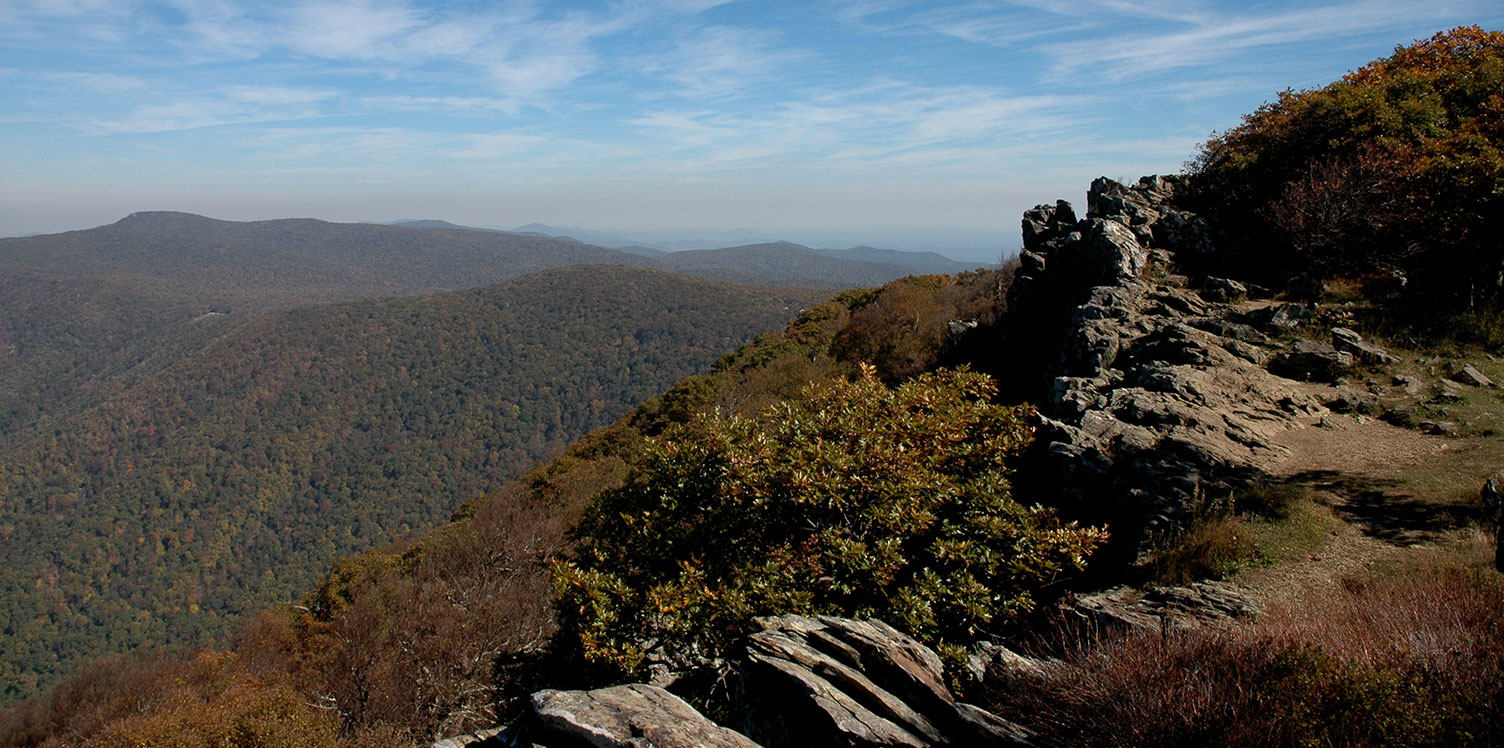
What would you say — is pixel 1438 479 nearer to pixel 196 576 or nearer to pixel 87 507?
pixel 196 576

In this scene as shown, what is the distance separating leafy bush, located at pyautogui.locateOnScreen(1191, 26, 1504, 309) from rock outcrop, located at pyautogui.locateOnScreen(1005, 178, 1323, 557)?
1.50m

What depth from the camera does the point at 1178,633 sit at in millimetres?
4719

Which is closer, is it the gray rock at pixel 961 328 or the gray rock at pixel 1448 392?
the gray rock at pixel 1448 392

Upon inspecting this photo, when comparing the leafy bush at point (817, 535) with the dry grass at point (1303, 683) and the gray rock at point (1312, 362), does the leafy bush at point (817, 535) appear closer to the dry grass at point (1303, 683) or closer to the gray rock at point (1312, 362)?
the dry grass at point (1303, 683)

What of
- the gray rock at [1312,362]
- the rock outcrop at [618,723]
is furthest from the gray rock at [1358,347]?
the rock outcrop at [618,723]

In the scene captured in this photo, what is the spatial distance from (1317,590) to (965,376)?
482 centimetres

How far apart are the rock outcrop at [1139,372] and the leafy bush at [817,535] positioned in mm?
839

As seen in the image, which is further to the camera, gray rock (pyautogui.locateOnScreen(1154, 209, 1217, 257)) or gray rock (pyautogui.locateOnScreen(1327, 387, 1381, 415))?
gray rock (pyautogui.locateOnScreen(1154, 209, 1217, 257))

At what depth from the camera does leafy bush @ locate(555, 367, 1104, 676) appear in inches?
260

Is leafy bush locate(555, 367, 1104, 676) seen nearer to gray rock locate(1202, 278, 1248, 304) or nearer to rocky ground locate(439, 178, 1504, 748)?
rocky ground locate(439, 178, 1504, 748)

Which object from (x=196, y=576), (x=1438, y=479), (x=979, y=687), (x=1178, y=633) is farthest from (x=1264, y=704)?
(x=196, y=576)

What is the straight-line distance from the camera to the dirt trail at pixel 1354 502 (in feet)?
19.2

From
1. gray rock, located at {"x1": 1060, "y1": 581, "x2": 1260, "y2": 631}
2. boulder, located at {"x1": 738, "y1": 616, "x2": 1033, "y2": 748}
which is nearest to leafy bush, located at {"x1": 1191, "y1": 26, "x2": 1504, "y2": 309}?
gray rock, located at {"x1": 1060, "y1": 581, "x2": 1260, "y2": 631}

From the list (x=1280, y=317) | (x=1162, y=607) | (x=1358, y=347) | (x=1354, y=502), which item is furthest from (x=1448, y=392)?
(x=1162, y=607)
